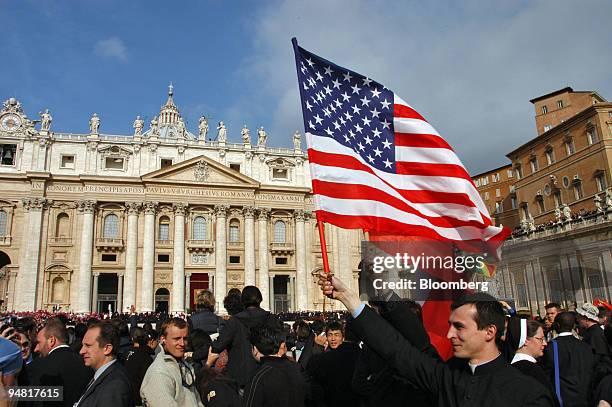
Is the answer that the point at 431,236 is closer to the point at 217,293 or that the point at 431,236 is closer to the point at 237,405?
the point at 237,405

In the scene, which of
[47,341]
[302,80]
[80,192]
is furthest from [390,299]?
[80,192]

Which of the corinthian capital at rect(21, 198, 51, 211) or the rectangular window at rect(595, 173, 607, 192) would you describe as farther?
the corinthian capital at rect(21, 198, 51, 211)

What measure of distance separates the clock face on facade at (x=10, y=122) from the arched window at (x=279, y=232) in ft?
75.7

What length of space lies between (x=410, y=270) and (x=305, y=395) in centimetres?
146

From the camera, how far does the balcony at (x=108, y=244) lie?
3792cm

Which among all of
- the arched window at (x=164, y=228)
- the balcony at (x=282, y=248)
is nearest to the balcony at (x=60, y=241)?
the arched window at (x=164, y=228)

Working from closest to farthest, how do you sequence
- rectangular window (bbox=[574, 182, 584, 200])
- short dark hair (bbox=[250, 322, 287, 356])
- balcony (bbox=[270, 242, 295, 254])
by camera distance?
short dark hair (bbox=[250, 322, 287, 356]) → rectangular window (bbox=[574, 182, 584, 200]) → balcony (bbox=[270, 242, 295, 254])

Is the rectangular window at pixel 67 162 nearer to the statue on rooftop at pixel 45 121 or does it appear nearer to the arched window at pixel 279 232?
the statue on rooftop at pixel 45 121

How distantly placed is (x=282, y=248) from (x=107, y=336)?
1525 inches

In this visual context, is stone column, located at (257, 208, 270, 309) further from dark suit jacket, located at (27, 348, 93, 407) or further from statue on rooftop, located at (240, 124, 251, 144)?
dark suit jacket, located at (27, 348, 93, 407)

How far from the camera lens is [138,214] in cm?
3925

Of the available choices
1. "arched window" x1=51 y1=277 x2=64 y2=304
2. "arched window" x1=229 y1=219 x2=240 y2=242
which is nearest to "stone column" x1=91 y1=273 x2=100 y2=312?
"arched window" x1=51 y1=277 x2=64 y2=304

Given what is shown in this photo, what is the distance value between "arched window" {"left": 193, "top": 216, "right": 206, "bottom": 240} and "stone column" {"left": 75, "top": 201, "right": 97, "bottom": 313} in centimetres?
811

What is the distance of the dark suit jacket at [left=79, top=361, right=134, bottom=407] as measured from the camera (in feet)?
11.6
